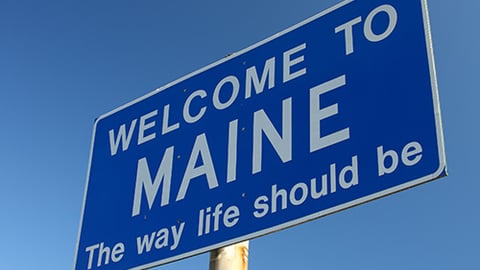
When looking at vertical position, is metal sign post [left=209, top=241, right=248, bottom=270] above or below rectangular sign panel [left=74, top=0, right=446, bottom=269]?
below

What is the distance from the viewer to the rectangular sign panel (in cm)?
121

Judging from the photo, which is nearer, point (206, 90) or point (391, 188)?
point (391, 188)

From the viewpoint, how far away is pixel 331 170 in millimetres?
1238

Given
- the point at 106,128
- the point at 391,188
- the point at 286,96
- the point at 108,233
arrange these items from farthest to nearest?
the point at 106,128
the point at 108,233
the point at 286,96
the point at 391,188

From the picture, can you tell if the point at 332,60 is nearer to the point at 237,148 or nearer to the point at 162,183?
the point at 237,148

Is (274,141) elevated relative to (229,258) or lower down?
elevated

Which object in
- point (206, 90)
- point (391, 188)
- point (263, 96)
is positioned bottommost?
point (391, 188)

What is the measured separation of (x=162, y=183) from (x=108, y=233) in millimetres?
187

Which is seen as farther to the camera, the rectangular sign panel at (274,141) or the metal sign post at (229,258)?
the metal sign post at (229,258)

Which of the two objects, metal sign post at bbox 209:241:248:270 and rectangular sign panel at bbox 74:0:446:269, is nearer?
rectangular sign panel at bbox 74:0:446:269

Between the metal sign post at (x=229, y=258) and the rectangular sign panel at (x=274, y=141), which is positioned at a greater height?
the rectangular sign panel at (x=274, y=141)

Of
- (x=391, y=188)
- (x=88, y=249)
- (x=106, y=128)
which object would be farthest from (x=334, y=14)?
(x=88, y=249)

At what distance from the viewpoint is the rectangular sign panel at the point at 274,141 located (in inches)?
47.5

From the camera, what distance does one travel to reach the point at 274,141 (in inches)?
53.5
